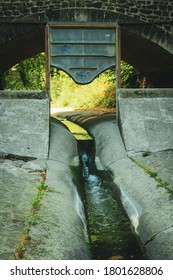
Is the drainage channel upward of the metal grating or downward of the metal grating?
downward

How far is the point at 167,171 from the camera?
5.88 m

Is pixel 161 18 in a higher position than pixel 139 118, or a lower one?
higher

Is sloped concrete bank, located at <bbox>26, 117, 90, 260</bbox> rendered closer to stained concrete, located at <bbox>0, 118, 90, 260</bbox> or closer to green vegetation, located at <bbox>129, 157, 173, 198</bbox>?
stained concrete, located at <bbox>0, 118, 90, 260</bbox>

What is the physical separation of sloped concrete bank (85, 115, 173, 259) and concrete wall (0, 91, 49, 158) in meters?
1.45

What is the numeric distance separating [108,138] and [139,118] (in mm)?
898

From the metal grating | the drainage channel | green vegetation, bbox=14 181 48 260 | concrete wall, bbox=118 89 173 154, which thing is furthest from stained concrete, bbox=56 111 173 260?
the metal grating

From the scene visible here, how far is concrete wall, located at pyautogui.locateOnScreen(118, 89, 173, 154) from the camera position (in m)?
7.62

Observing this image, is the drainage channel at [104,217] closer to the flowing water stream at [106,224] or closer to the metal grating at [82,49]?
the flowing water stream at [106,224]

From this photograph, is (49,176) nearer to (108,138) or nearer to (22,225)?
(22,225)

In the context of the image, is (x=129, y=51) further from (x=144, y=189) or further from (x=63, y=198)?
(x=63, y=198)

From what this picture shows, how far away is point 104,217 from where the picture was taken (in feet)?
17.8

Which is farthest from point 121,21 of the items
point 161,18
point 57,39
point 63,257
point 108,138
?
point 63,257

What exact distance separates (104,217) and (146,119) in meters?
3.49
